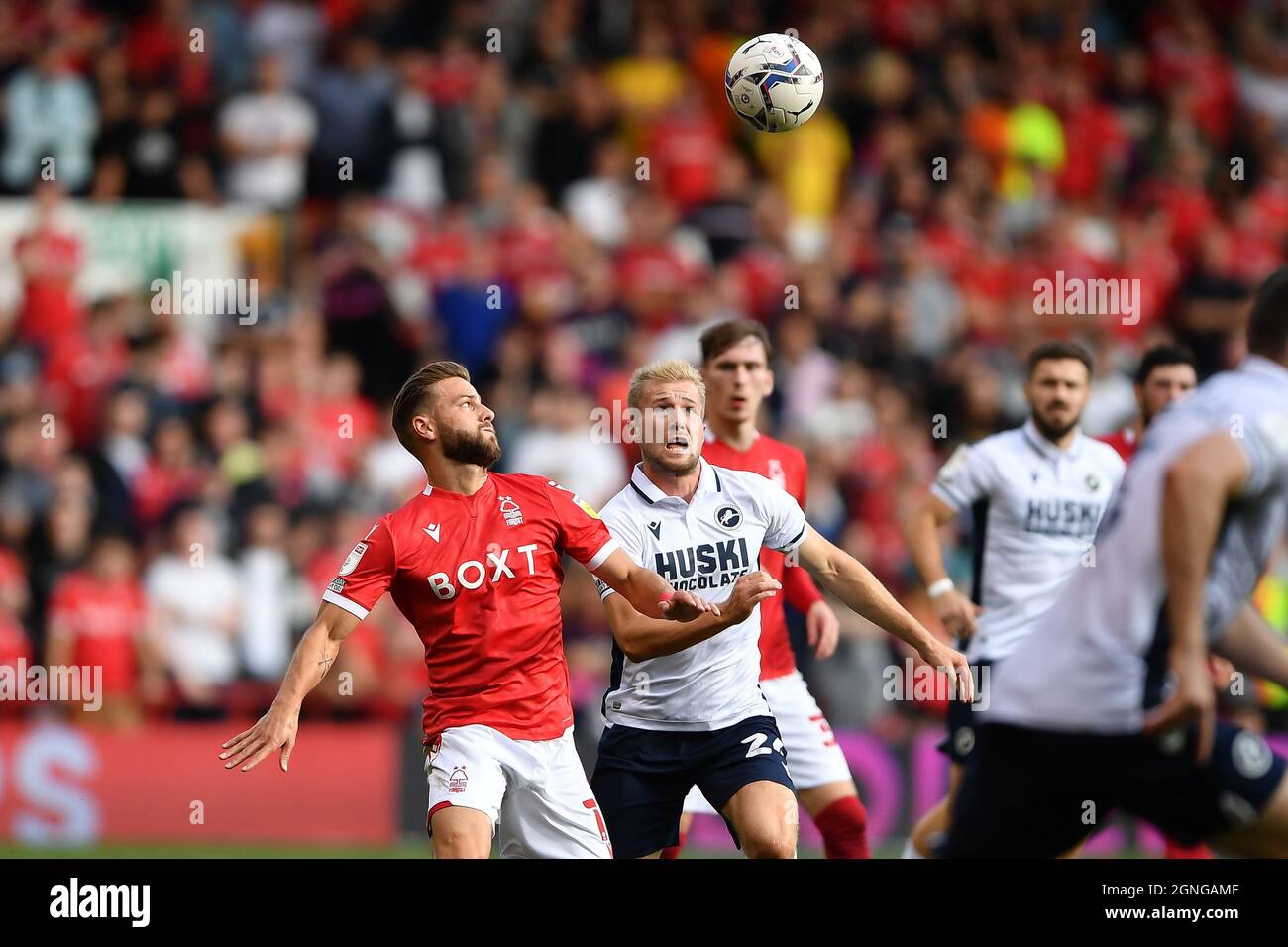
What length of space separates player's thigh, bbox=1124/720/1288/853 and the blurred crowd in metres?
7.40

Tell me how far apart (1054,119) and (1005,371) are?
3902mm

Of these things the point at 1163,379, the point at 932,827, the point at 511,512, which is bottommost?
the point at 932,827

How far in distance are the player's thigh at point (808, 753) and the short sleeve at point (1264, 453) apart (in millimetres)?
3848

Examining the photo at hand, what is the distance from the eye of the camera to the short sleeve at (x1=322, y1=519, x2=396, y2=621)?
7.23 meters

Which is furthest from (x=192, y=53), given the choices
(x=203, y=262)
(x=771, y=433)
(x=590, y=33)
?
(x=771, y=433)

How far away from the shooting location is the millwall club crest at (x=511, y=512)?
751cm

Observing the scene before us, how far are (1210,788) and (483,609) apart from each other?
2940 millimetres

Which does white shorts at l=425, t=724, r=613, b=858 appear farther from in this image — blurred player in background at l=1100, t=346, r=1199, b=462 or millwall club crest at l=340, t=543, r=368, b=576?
blurred player in background at l=1100, t=346, r=1199, b=462

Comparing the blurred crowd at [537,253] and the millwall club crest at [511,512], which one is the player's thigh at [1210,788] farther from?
the blurred crowd at [537,253]

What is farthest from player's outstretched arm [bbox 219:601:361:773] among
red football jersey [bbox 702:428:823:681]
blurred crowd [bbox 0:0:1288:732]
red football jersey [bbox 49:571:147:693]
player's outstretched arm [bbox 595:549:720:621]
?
red football jersey [bbox 49:571:147:693]

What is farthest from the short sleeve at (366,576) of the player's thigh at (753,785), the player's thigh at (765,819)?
the player's thigh at (765,819)

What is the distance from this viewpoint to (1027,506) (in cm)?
950

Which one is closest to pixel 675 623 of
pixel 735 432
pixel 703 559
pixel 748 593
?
pixel 703 559

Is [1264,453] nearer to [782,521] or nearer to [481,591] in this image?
[782,521]
